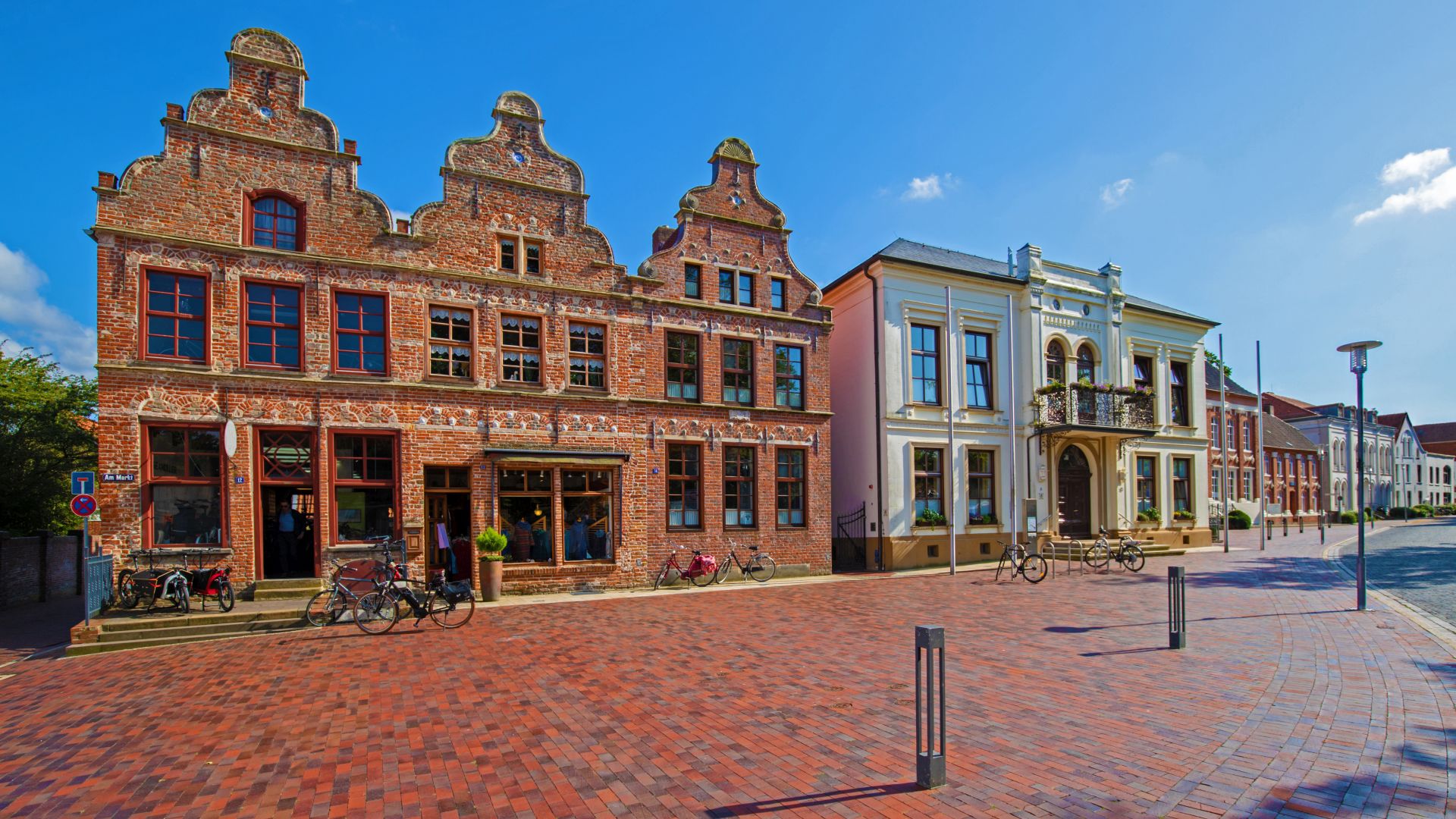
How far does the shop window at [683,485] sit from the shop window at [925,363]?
756cm

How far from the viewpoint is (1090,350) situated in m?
25.5

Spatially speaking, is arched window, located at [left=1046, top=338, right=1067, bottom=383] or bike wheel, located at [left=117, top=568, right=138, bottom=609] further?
arched window, located at [left=1046, top=338, right=1067, bottom=383]

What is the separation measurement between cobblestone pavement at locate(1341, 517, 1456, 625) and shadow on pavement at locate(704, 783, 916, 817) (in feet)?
37.1

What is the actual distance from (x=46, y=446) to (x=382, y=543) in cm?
1322

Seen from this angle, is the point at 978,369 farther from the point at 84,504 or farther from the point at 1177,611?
the point at 84,504

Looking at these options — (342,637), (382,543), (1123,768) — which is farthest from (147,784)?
(382,543)

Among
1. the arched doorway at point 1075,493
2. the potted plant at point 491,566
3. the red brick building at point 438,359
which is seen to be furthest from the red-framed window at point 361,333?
the arched doorway at point 1075,493

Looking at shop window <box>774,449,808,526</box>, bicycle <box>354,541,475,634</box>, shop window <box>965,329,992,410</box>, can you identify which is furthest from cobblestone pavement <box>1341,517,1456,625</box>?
bicycle <box>354,541,475,634</box>

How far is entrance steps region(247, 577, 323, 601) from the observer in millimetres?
13375

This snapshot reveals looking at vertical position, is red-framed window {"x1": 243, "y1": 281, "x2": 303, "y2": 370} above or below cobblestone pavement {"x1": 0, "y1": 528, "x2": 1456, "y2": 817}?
above

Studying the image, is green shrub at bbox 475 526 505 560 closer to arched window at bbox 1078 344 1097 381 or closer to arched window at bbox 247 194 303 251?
arched window at bbox 247 194 303 251

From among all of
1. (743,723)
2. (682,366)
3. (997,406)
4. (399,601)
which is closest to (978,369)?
(997,406)

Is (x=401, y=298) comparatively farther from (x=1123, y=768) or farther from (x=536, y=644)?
(x=1123, y=768)

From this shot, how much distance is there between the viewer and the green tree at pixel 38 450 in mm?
19203
